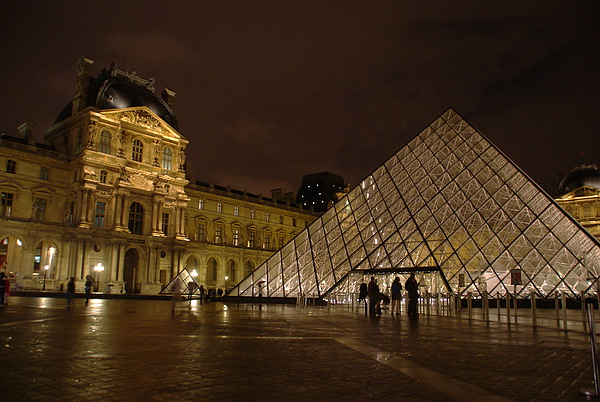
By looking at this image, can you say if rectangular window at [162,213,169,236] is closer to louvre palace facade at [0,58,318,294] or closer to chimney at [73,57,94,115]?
louvre palace facade at [0,58,318,294]

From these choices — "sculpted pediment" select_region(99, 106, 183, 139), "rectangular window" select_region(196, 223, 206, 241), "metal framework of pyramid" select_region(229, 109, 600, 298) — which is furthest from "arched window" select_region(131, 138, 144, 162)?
"metal framework of pyramid" select_region(229, 109, 600, 298)

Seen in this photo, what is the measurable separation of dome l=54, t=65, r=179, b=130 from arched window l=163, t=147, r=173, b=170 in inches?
114

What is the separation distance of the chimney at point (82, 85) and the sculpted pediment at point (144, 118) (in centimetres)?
364

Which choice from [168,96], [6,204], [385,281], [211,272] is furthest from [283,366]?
[168,96]

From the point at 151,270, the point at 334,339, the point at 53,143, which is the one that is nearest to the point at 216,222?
the point at 151,270

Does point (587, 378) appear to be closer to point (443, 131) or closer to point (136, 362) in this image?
point (136, 362)

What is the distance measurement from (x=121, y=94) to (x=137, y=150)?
4885 millimetres

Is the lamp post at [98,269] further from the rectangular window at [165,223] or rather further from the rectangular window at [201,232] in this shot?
the rectangular window at [201,232]

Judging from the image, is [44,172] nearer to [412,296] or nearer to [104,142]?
[104,142]

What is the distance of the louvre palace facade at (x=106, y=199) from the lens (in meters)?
33.7

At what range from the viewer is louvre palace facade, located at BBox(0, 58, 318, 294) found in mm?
33719

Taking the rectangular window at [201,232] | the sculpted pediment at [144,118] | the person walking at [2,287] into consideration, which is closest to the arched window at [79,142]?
the sculpted pediment at [144,118]

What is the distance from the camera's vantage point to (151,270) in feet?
128

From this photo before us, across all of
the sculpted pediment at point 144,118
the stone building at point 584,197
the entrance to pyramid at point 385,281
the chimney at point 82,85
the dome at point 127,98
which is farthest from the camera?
the stone building at point 584,197
